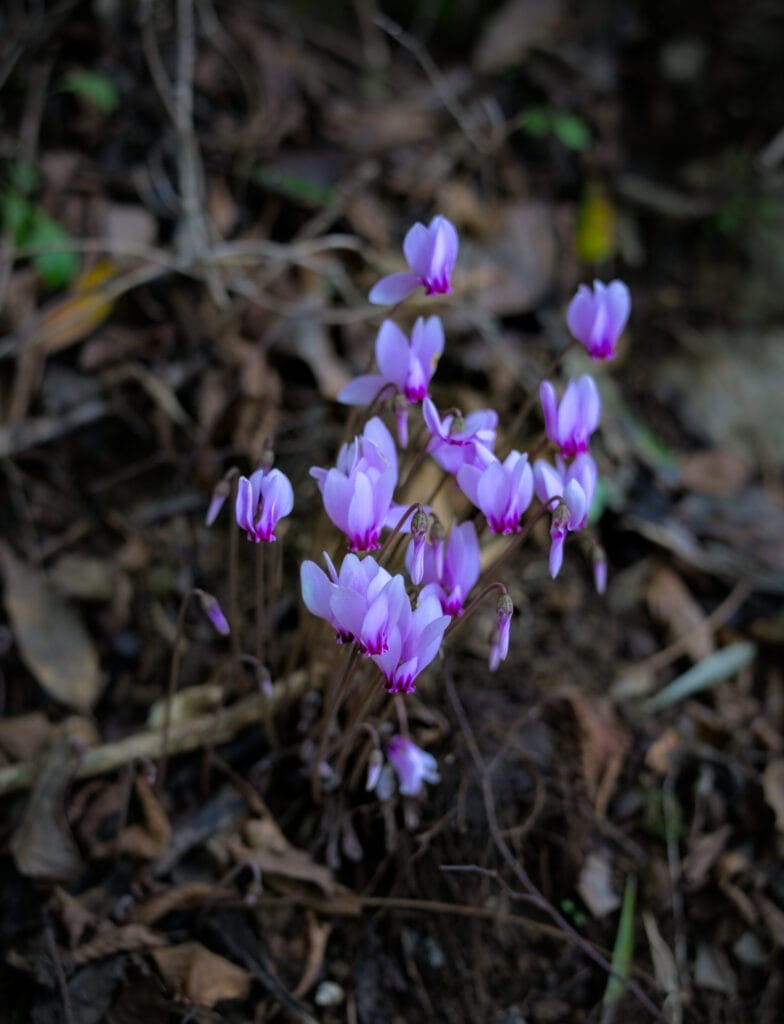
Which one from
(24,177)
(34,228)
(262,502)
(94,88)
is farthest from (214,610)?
(94,88)

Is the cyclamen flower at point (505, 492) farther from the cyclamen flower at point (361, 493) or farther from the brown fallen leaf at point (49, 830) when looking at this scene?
the brown fallen leaf at point (49, 830)

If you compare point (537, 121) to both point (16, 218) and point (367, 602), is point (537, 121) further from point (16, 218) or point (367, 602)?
point (367, 602)

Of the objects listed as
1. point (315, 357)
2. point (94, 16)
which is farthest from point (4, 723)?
point (94, 16)

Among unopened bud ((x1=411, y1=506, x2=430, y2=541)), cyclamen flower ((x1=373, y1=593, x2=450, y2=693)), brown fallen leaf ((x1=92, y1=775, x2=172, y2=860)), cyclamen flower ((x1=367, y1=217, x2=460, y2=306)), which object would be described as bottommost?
brown fallen leaf ((x1=92, y1=775, x2=172, y2=860))

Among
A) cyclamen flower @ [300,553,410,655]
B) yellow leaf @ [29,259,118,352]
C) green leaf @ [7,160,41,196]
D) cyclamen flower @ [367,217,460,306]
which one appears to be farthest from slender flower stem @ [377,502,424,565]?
green leaf @ [7,160,41,196]

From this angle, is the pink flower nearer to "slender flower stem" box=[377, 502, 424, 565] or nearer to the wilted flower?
"slender flower stem" box=[377, 502, 424, 565]
